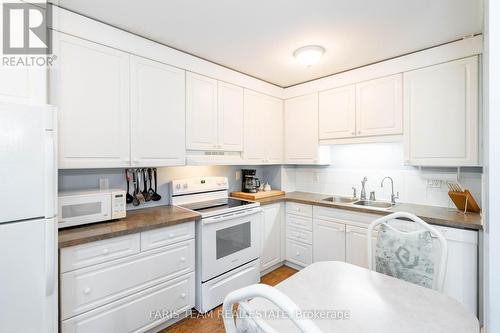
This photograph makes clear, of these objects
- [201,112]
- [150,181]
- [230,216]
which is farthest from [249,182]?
[150,181]

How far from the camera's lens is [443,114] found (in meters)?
2.15

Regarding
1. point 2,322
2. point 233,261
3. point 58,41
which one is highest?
point 58,41

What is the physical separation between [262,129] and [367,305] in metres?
2.35

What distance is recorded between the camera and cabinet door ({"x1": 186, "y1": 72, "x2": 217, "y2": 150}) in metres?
2.36

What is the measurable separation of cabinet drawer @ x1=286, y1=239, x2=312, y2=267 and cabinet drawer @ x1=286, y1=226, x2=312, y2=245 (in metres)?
0.05

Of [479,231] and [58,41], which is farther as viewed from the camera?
[479,231]

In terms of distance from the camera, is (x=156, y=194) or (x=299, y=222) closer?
(x=156, y=194)

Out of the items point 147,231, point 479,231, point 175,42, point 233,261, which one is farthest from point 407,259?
point 175,42

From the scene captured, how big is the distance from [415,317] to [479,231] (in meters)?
1.34

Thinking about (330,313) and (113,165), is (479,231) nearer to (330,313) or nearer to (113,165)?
(330,313)

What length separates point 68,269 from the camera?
1494 mm

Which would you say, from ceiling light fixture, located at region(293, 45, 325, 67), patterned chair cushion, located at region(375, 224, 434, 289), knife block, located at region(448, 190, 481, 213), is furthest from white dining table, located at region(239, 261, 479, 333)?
ceiling light fixture, located at region(293, 45, 325, 67)

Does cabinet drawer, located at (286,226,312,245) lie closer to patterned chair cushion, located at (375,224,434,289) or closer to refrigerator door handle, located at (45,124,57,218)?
patterned chair cushion, located at (375,224,434,289)

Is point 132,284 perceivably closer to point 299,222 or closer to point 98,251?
point 98,251
